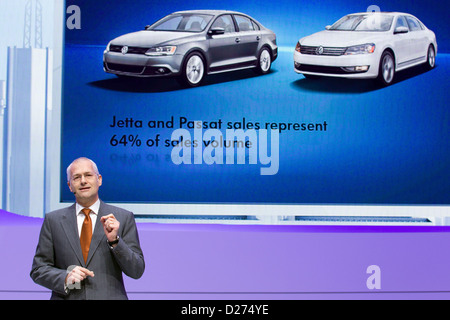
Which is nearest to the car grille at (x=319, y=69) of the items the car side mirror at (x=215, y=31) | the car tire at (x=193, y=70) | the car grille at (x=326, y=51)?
the car grille at (x=326, y=51)

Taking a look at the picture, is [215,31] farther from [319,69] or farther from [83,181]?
[83,181]

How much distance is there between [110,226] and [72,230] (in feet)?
0.75

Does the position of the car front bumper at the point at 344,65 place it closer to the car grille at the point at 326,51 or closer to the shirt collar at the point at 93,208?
the car grille at the point at 326,51

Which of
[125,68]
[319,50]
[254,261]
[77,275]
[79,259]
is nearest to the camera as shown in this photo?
[77,275]

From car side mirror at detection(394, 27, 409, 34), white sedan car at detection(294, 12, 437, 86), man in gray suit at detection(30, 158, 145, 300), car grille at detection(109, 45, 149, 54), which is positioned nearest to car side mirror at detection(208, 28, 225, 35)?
car grille at detection(109, 45, 149, 54)

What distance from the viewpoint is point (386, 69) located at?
5.04 metres

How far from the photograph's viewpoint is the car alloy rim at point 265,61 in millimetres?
5023

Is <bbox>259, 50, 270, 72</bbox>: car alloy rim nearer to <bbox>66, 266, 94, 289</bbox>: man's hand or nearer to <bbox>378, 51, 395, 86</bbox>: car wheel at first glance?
<bbox>378, 51, 395, 86</bbox>: car wheel

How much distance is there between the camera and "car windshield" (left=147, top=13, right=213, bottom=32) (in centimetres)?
486

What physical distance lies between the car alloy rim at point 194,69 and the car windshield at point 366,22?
114cm

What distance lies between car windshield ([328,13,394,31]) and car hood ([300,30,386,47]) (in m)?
→ 0.05

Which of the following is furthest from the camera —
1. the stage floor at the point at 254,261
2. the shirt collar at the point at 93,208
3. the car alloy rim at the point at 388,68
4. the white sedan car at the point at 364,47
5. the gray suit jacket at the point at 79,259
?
the car alloy rim at the point at 388,68

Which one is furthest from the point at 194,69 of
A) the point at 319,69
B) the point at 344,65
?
the point at 344,65
